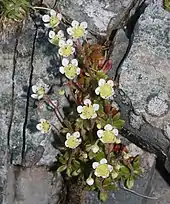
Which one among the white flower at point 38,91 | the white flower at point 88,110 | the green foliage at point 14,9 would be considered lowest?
the white flower at point 38,91

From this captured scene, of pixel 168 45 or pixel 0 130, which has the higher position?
pixel 168 45

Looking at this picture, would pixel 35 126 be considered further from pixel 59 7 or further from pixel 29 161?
pixel 59 7

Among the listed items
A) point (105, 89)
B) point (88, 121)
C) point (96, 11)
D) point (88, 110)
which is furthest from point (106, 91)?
point (96, 11)

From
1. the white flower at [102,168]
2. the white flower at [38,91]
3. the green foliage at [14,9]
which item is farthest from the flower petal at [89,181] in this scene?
the green foliage at [14,9]

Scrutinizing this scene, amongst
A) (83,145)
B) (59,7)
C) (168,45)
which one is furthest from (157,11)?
(83,145)

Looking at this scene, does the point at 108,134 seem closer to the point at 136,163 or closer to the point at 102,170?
the point at 102,170

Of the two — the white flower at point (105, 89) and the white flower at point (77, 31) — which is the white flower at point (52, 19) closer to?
the white flower at point (77, 31)
